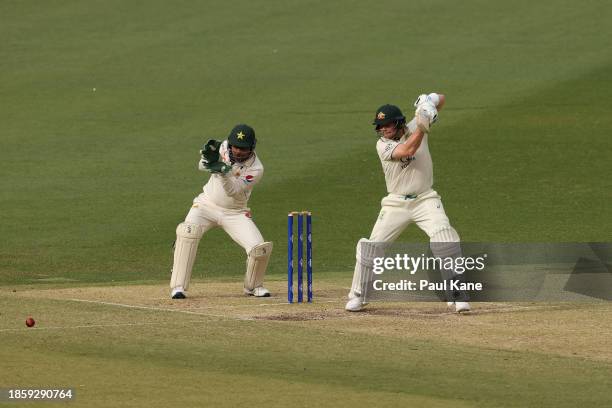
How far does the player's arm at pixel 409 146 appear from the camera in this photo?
1372 centimetres

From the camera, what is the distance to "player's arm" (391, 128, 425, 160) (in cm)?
1372

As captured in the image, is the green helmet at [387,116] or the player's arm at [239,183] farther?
the player's arm at [239,183]

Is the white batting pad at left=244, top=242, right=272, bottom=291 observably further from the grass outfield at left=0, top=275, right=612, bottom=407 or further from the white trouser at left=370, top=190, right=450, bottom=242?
the white trouser at left=370, top=190, right=450, bottom=242

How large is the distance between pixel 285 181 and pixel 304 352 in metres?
13.0

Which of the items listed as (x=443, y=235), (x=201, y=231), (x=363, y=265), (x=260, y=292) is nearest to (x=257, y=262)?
(x=260, y=292)

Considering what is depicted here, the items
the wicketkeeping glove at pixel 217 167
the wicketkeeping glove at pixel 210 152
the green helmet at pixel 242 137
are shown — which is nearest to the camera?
the wicketkeeping glove at pixel 210 152

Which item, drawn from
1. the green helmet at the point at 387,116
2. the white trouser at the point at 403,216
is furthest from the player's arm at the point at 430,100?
the white trouser at the point at 403,216

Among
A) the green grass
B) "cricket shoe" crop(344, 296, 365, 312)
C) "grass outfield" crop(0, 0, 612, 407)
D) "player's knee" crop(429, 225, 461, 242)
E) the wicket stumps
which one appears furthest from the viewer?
the wicket stumps

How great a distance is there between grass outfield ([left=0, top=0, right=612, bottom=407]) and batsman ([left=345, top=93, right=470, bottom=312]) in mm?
425

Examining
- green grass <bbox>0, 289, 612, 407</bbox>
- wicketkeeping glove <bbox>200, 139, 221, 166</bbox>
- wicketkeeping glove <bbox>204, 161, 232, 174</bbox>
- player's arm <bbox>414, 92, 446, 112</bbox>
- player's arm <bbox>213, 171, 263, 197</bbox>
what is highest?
player's arm <bbox>414, 92, 446, 112</bbox>

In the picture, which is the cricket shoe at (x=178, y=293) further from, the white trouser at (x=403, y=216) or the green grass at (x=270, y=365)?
the white trouser at (x=403, y=216)

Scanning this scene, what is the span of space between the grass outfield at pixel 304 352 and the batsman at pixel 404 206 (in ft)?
1.30

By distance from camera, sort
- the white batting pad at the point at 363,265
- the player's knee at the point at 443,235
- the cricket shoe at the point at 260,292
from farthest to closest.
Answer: the cricket shoe at the point at 260,292
the white batting pad at the point at 363,265
the player's knee at the point at 443,235

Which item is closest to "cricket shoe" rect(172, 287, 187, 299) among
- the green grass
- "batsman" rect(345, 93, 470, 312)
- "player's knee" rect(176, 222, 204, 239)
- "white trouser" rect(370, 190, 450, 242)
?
"player's knee" rect(176, 222, 204, 239)
